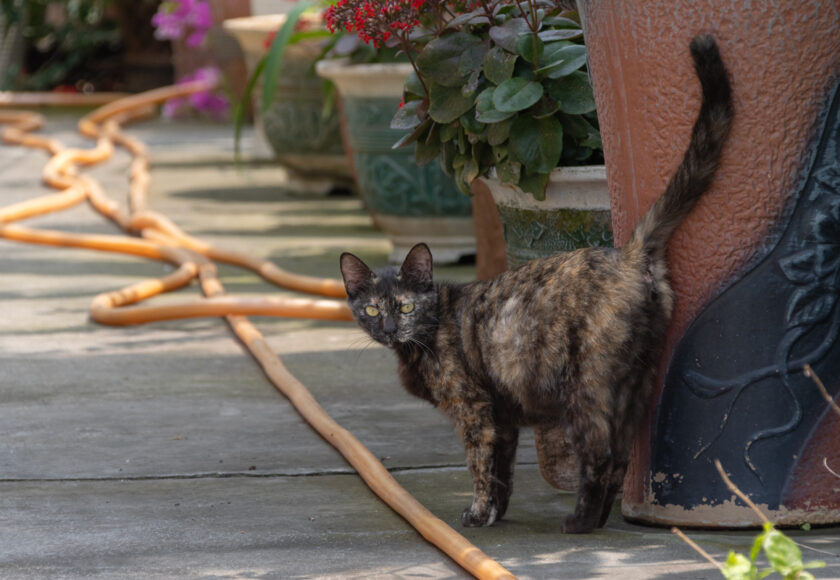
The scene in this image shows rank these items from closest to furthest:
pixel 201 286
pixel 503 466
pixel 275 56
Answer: pixel 503 466 → pixel 201 286 → pixel 275 56

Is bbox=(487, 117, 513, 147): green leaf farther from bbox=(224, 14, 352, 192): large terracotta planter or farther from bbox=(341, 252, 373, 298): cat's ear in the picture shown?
bbox=(224, 14, 352, 192): large terracotta planter

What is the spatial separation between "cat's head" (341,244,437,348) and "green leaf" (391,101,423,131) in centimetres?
51

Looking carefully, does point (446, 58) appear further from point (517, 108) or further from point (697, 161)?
Answer: point (697, 161)

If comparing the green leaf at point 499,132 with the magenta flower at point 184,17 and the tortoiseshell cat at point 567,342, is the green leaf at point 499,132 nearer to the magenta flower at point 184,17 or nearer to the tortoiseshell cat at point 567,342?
the tortoiseshell cat at point 567,342

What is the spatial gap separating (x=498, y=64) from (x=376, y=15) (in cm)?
34

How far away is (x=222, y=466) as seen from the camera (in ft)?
11.0

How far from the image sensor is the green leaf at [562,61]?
321 centimetres

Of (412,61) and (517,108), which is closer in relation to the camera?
(517,108)

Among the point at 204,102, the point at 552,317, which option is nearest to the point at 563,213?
the point at 552,317

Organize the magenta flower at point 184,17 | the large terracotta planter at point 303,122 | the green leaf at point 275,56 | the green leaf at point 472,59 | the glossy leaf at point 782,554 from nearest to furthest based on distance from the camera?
the glossy leaf at point 782,554
the green leaf at point 472,59
the green leaf at point 275,56
the large terracotta planter at point 303,122
the magenta flower at point 184,17

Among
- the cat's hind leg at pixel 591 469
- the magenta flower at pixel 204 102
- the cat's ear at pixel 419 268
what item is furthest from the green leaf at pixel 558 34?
the magenta flower at pixel 204 102

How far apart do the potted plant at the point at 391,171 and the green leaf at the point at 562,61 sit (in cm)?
244

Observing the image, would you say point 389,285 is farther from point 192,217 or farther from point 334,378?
point 192,217

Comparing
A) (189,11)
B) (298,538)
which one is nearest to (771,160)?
(298,538)
